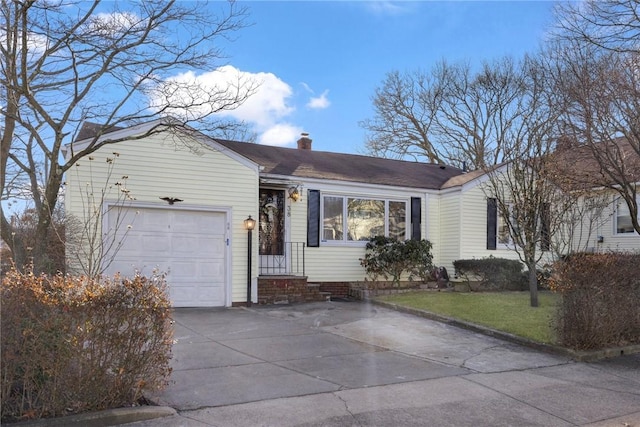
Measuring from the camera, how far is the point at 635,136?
8.68 metres

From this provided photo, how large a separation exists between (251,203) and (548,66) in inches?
296

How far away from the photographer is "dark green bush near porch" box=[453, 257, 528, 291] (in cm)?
1484

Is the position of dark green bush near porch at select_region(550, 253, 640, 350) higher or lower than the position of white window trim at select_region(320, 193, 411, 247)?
lower

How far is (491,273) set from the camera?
14.9 m

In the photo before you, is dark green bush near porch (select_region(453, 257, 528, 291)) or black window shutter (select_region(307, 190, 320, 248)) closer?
black window shutter (select_region(307, 190, 320, 248))

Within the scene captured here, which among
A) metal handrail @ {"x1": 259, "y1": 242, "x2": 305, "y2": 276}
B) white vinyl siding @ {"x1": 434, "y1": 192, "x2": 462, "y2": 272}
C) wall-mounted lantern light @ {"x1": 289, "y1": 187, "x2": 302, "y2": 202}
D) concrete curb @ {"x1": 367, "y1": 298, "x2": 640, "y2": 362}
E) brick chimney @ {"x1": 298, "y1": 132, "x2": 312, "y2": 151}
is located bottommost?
concrete curb @ {"x1": 367, "y1": 298, "x2": 640, "y2": 362}

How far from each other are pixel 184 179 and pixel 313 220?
3785 mm

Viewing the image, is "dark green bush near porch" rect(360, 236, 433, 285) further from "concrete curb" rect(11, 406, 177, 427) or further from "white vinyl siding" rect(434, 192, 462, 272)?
"concrete curb" rect(11, 406, 177, 427)

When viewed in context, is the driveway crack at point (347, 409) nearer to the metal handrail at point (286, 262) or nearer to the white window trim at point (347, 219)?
the metal handrail at point (286, 262)

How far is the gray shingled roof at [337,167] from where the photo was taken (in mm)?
14594

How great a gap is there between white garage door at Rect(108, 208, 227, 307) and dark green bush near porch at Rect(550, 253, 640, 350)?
7440 millimetres

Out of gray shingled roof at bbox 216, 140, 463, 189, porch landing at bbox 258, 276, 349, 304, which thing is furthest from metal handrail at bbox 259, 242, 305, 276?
gray shingled roof at bbox 216, 140, 463, 189

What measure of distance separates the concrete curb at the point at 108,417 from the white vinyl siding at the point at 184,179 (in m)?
7.34

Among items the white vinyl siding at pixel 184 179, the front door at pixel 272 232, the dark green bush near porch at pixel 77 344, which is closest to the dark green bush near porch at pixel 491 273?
the front door at pixel 272 232
